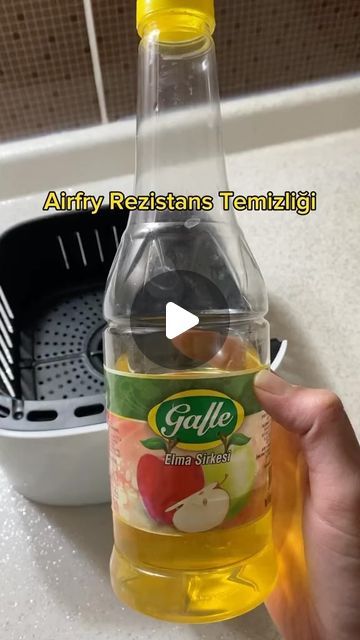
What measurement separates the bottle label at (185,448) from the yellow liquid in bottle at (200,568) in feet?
0.06

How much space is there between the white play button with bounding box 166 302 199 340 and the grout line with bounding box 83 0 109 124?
43 cm

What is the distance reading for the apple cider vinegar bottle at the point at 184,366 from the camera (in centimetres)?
42

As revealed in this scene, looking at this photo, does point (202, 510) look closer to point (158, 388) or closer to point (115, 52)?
point (158, 388)

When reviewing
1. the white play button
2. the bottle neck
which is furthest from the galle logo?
the bottle neck

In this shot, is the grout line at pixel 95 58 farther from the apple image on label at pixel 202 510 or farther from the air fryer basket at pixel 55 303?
the apple image on label at pixel 202 510

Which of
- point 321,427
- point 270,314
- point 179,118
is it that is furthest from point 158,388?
Result: point 270,314

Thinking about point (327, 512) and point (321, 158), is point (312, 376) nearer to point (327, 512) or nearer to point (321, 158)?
point (327, 512)

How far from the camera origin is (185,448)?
1.38 ft

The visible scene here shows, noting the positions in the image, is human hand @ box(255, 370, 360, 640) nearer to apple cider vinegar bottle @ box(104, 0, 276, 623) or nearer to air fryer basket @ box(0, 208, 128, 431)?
apple cider vinegar bottle @ box(104, 0, 276, 623)

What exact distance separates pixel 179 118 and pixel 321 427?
11.5 inches

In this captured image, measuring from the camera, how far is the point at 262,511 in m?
0.46

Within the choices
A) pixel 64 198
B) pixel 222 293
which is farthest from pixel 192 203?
pixel 64 198

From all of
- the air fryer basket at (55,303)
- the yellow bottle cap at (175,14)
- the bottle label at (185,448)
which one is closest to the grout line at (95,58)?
the air fryer basket at (55,303)

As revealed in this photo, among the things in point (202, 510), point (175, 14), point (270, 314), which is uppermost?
point (175, 14)
